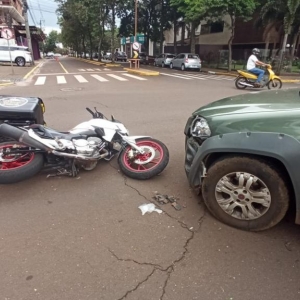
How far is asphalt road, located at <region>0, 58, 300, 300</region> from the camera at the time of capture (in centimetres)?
202

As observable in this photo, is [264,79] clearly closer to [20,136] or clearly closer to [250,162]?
[250,162]

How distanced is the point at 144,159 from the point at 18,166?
1570 millimetres

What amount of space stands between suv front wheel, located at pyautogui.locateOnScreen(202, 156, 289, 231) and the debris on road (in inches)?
16.4

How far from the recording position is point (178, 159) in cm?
433

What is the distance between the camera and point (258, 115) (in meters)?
2.48

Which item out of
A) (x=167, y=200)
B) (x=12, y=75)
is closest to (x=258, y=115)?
(x=167, y=200)

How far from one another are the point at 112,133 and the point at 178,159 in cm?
119

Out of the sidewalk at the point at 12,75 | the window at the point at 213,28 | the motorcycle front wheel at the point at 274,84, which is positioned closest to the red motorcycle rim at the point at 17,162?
the motorcycle front wheel at the point at 274,84

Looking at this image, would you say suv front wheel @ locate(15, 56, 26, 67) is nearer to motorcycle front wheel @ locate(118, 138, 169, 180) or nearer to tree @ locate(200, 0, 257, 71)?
tree @ locate(200, 0, 257, 71)

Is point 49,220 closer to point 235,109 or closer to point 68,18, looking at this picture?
point 235,109

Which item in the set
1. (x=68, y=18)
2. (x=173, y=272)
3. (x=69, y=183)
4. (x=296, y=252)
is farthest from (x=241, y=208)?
(x=68, y=18)

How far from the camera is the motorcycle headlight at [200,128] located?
2.77 m

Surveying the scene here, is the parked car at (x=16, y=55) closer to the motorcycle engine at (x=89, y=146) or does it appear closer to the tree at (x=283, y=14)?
the tree at (x=283, y=14)

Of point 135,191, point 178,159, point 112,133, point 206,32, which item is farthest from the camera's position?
point 206,32
